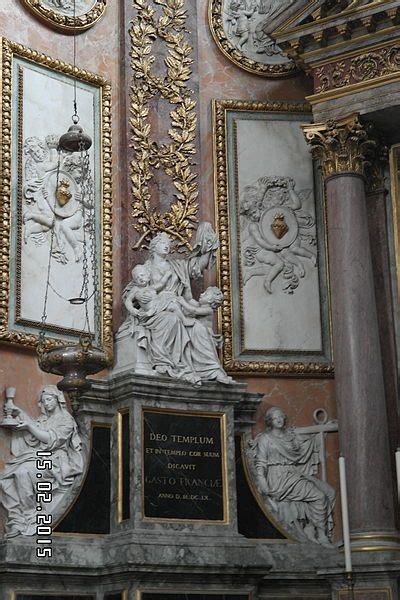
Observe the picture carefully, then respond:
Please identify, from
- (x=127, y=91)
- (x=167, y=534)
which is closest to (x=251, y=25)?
(x=127, y=91)

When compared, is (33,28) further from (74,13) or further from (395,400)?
(395,400)

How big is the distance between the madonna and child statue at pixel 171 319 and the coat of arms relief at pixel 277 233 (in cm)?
88

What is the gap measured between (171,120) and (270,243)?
1821mm

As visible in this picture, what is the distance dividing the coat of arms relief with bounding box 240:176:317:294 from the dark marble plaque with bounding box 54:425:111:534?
2.75 metres

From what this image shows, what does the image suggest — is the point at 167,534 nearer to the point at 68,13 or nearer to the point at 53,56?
the point at 53,56

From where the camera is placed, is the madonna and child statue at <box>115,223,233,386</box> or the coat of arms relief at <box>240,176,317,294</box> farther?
the coat of arms relief at <box>240,176,317,294</box>

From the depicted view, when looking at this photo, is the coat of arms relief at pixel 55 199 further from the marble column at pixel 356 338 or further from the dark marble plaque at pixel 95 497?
the marble column at pixel 356 338

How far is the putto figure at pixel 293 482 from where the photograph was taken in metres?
12.9

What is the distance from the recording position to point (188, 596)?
11.7m

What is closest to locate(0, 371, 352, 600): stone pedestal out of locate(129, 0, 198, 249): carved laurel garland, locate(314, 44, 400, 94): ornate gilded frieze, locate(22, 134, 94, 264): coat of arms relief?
locate(22, 134, 94, 264): coat of arms relief

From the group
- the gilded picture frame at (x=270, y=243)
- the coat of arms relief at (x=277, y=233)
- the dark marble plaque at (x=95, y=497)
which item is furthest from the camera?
the coat of arms relief at (x=277, y=233)
